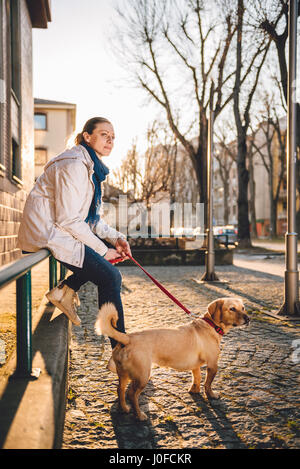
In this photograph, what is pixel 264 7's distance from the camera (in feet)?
38.2

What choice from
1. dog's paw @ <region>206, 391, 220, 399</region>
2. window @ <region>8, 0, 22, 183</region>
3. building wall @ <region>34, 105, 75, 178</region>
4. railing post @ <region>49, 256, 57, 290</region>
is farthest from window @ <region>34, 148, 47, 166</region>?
dog's paw @ <region>206, 391, 220, 399</region>

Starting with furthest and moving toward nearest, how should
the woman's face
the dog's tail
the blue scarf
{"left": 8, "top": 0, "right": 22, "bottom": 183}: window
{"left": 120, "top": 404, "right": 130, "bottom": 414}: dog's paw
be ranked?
{"left": 8, "top": 0, "right": 22, "bottom": 183}: window, the woman's face, the blue scarf, {"left": 120, "top": 404, "right": 130, "bottom": 414}: dog's paw, the dog's tail

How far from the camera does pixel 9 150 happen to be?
12125 mm

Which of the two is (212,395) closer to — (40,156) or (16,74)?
(16,74)

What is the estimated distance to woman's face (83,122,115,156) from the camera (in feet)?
12.4

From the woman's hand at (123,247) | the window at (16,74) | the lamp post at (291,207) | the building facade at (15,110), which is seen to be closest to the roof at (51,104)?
the building facade at (15,110)

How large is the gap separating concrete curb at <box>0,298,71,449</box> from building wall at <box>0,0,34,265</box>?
8223mm

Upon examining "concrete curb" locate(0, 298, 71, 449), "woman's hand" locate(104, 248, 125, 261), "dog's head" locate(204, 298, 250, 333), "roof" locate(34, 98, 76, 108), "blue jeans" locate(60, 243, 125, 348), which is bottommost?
"concrete curb" locate(0, 298, 71, 449)

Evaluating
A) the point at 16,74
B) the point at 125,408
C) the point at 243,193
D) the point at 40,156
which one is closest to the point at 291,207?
the point at 125,408

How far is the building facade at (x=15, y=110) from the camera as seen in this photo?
37.5 feet

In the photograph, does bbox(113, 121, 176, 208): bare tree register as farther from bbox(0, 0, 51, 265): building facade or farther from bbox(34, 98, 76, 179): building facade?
bbox(34, 98, 76, 179): building facade

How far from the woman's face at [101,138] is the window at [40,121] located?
45.3 m

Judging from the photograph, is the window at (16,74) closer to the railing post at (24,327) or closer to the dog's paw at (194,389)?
the dog's paw at (194,389)
